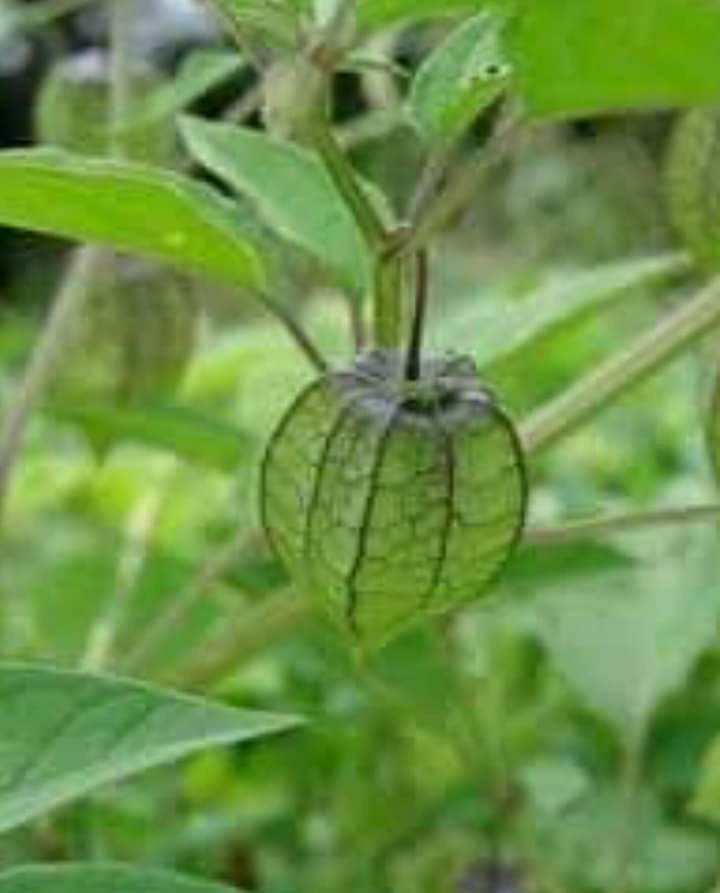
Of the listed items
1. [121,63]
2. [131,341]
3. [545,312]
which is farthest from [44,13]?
[545,312]

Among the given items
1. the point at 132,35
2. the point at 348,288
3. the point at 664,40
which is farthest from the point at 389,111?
the point at 664,40

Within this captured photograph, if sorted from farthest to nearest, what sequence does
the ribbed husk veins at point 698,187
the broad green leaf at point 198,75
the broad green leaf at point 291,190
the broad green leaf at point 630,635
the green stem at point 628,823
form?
the broad green leaf at point 630,635 → the green stem at point 628,823 → the broad green leaf at point 198,75 → the ribbed husk veins at point 698,187 → the broad green leaf at point 291,190

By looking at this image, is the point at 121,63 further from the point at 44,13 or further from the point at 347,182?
the point at 347,182

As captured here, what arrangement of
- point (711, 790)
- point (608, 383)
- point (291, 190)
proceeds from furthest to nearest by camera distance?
point (711, 790)
point (608, 383)
point (291, 190)

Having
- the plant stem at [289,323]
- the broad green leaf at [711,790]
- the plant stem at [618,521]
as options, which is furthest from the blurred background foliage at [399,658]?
the plant stem at [289,323]

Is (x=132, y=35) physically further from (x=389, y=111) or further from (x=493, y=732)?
(x=493, y=732)

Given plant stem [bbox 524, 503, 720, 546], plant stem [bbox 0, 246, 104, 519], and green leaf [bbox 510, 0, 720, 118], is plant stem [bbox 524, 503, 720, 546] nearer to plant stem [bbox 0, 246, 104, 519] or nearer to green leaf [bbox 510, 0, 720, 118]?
green leaf [bbox 510, 0, 720, 118]

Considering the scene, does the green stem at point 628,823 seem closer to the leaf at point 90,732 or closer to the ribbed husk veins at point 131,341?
the ribbed husk veins at point 131,341
